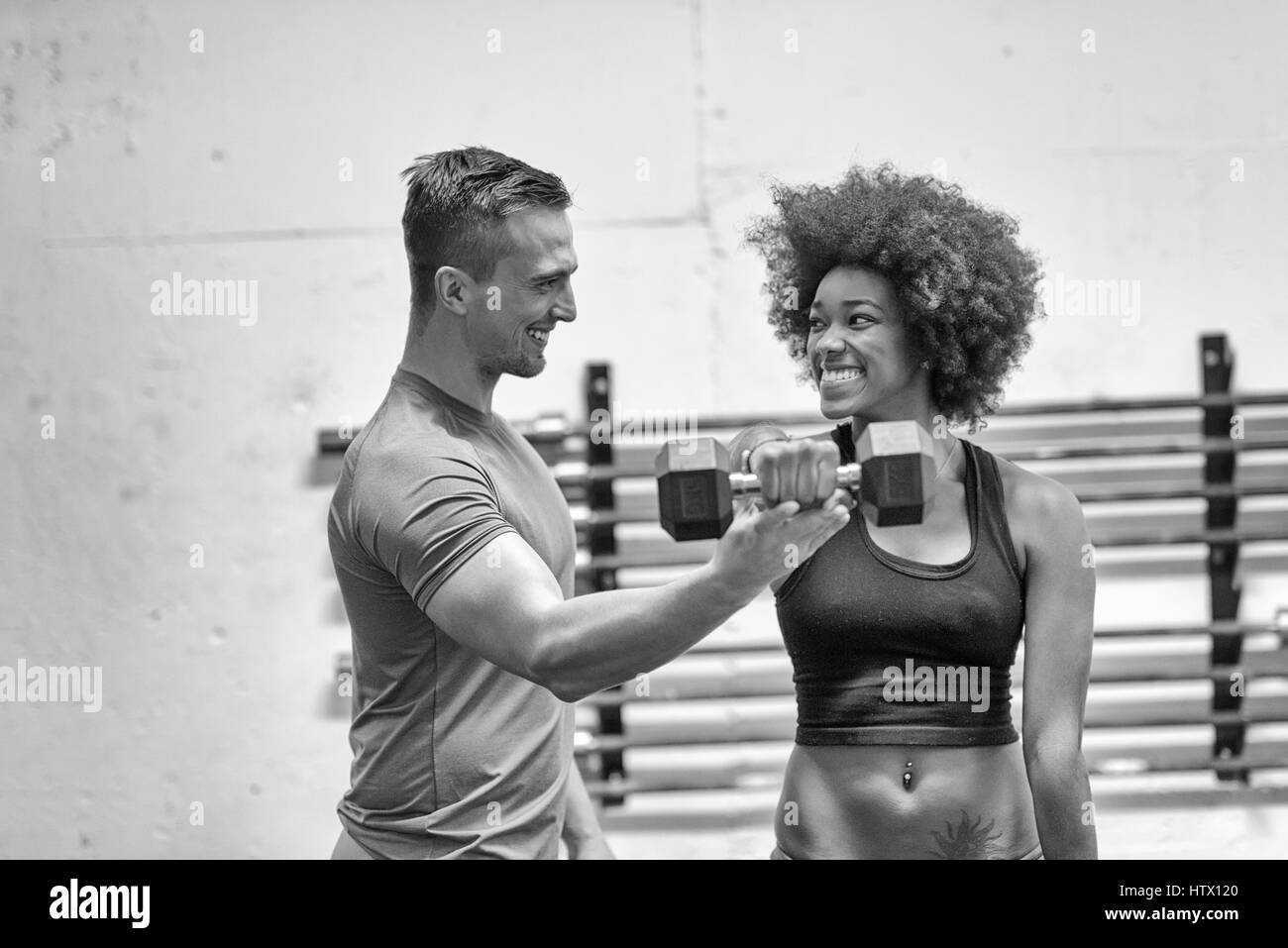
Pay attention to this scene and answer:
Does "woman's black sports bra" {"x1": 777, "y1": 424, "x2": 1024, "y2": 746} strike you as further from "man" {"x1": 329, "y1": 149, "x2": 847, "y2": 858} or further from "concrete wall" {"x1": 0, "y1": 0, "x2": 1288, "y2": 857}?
"concrete wall" {"x1": 0, "y1": 0, "x2": 1288, "y2": 857}

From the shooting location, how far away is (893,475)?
1270 mm

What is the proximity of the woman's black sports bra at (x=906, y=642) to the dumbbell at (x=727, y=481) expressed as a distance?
243mm

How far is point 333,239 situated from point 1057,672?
7.52ft

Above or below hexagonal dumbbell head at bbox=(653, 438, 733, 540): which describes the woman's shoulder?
below

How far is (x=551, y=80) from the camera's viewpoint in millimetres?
3229

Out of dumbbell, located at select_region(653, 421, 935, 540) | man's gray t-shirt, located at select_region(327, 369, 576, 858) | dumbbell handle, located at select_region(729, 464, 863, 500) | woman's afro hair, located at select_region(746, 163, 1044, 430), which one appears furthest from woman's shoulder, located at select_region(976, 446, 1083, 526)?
man's gray t-shirt, located at select_region(327, 369, 576, 858)

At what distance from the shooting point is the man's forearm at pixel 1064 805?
1.49m

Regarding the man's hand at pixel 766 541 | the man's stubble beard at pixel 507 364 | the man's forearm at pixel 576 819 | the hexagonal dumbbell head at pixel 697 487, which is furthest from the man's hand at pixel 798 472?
the man's forearm at pixel 576 819

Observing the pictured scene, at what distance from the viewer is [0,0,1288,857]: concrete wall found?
125 inches

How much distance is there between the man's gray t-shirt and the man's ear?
9cm
